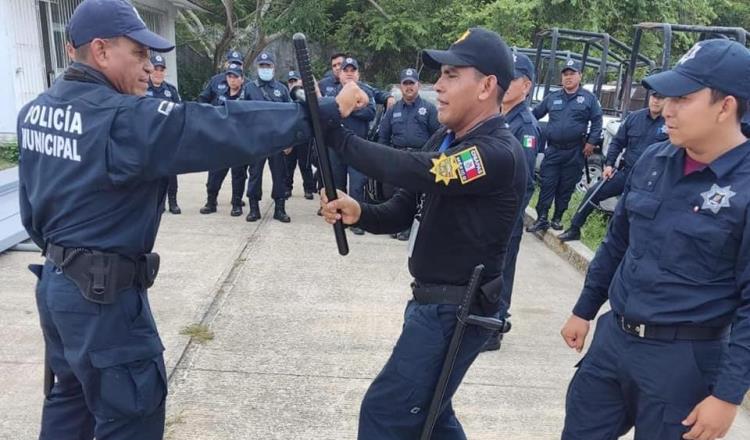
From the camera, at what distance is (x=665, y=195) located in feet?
6.61

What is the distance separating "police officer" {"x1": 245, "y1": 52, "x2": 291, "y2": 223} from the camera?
277 inches

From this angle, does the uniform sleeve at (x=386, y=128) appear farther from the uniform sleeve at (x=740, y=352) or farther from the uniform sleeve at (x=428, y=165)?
the uniform sleeve at (x=740, y=352)

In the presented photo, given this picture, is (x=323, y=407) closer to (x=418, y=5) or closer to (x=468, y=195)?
(x=468, y=195)

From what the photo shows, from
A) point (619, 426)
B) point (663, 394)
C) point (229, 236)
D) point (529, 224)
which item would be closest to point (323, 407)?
point (619, 426)

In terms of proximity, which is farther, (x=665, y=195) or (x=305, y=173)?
(x=305, y=173)

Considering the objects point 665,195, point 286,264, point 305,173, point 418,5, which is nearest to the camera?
point 665,195

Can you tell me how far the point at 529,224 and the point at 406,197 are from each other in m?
5.56

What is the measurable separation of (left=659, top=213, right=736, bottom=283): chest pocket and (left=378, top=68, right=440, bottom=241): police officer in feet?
15.3

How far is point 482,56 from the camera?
2.04 metres

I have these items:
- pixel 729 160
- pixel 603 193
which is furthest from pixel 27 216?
pixel 603 193

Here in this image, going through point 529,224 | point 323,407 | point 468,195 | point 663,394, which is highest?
point 468,195

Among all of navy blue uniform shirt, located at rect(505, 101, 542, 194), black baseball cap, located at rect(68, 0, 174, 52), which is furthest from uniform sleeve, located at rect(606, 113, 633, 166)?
black baseball cap, located at rect(68, 0, 174, 52)

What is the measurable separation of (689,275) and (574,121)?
5266 millimetres

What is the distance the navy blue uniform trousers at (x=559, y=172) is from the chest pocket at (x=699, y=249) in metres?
5.20
